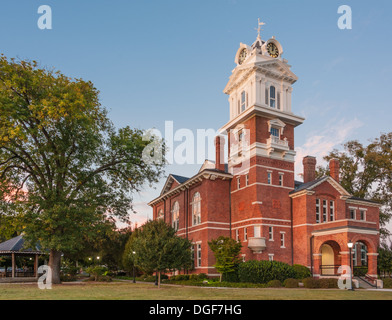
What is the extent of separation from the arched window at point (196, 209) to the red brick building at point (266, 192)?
0.37ft

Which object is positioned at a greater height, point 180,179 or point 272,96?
point 272,96

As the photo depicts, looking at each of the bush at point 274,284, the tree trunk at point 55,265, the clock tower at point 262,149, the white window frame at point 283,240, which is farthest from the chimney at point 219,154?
the tree trunk at point 55,265

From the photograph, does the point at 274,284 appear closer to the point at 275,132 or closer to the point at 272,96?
the point at 275,132

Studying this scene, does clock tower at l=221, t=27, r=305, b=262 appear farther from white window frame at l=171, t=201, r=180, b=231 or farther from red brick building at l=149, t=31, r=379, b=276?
white window frame at l=171, t=201, r=180, b=231

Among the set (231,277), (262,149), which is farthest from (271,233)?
(262,149)

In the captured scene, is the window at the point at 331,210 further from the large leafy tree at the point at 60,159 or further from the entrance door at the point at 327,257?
the large leafy tree at the point at 60,159

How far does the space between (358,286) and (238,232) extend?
12.8 m

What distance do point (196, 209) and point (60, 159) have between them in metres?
17.4

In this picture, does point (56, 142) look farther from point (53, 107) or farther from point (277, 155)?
point (277, 155)

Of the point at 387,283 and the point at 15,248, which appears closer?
the point at 387,283

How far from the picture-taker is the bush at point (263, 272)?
108ft

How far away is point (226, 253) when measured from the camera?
33.2 meters

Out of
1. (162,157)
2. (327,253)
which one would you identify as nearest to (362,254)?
(327,253)

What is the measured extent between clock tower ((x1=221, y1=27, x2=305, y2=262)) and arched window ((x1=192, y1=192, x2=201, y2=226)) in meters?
A: 3.77
